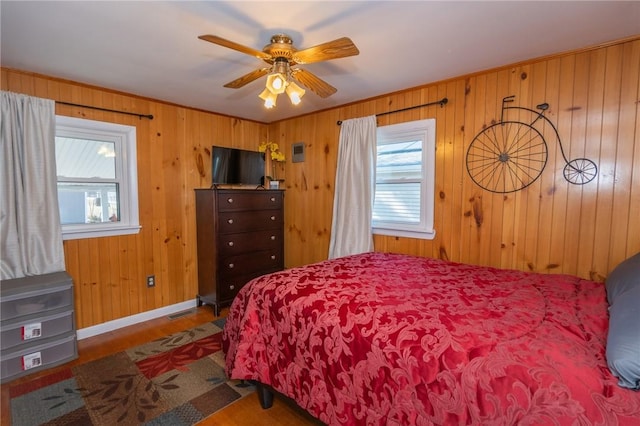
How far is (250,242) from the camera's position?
3.57 meters

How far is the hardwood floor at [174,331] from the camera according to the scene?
1809mm

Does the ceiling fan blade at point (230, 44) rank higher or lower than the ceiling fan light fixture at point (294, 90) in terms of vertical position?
higher

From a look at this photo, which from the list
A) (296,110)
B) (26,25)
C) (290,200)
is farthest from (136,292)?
(296,110)

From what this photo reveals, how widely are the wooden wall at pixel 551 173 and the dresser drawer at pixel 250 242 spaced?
1.37m

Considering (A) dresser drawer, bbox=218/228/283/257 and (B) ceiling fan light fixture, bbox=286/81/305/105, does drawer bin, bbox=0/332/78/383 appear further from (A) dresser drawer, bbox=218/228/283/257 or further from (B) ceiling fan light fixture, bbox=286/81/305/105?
(B) ceiling fan light fixture, bbox=286/81/305/105

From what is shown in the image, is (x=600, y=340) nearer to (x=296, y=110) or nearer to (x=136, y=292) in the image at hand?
(x=296, y=110)

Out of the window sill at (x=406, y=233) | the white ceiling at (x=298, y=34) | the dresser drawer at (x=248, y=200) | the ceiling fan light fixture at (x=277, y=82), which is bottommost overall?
the window sill at (x=406, y=233)

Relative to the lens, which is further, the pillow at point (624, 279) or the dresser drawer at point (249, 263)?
the dresser drawer at point (249, 263)

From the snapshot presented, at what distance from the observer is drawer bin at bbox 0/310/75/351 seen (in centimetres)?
219

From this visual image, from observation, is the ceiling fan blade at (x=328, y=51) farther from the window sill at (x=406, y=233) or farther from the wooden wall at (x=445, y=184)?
the window sill at (x=406, y=233)

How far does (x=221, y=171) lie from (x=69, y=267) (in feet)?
5.73

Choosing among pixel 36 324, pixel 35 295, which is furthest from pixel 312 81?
pixel 36 324

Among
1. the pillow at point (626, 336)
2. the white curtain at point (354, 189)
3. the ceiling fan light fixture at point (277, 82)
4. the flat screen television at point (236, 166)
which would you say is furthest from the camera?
the flat screen television at point (236, 166)

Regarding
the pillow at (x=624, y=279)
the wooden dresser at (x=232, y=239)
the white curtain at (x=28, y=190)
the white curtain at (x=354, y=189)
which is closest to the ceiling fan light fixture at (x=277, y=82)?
the white curtain at (x=354, y=189)
